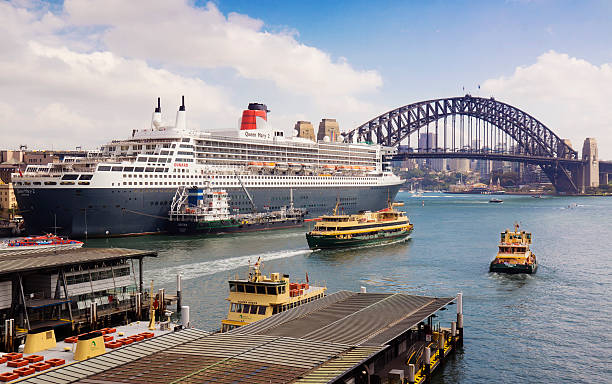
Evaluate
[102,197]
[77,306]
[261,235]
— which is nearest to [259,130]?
[261,235]

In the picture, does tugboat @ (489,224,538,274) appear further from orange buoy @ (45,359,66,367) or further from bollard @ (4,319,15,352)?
orange buoy @ (45,359,66,367)

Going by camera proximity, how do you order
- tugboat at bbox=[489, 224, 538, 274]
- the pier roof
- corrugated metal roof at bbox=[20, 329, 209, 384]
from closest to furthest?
corrugated metal roof at bbox=[20, 329, 209, 384], the pier roof, tugboat at bbox=[489, 224, 538, 274]

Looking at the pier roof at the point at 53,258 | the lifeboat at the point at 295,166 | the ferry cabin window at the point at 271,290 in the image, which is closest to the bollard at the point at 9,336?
the pier roof at the point at 53,258

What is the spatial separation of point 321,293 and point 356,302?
12.1 feet

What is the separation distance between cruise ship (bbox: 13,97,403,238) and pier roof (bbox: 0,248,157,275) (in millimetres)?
32466

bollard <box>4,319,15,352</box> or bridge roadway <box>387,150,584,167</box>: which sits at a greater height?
bridge roadway <box>387,150,584,167</box>

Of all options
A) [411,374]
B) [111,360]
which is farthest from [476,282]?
[111,360]

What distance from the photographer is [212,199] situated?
7119 cm

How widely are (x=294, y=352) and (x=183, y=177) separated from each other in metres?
57.2

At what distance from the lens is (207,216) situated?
69188 millimetres

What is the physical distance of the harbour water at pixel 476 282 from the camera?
2552cm

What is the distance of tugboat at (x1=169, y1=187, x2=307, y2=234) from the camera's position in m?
68.1

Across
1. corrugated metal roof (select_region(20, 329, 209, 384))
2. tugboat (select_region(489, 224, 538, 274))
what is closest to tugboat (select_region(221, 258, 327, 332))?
corrugated metal roof (select_region(20, 329, 209, 384))

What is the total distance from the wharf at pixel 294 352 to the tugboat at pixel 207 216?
44459 millimetres
